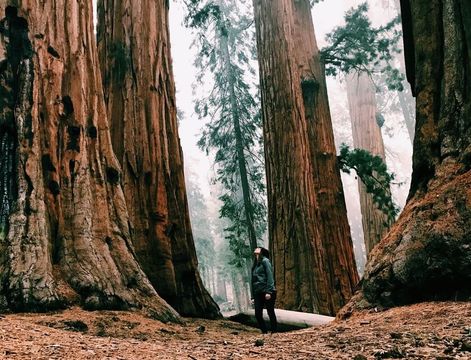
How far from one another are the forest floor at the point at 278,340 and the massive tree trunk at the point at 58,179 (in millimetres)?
327

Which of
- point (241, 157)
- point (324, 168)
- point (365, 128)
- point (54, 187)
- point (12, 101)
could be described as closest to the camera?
point (12, 101)

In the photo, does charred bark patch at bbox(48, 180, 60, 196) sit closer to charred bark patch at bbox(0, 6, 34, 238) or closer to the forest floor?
charred bark patch at bbox(0, 6, 34, 238)

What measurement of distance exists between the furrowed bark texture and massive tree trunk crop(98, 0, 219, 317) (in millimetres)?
2583

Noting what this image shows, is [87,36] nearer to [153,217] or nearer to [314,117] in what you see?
[153,217]

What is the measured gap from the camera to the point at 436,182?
3.45 metres

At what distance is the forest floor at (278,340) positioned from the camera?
2.04 meters

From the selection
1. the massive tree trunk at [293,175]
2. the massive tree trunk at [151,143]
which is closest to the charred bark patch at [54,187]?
the massive tree trunk at [151,143]

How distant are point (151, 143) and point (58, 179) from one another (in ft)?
6.87

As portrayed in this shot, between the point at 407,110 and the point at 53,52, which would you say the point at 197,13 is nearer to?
the point at 53,52

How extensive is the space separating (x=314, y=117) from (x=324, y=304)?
349cm

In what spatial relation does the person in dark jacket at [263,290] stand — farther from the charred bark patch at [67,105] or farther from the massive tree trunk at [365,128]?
the massive tree trunk at [365,128]

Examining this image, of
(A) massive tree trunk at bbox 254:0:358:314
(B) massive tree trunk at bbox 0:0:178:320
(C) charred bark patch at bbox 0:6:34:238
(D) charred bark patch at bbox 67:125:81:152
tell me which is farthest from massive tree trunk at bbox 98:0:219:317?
(C) charred bark patch at bbox 0:6:34:238

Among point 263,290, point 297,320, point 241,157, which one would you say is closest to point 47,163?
point 263,290

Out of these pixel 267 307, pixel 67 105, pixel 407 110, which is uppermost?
pixel 407 110
